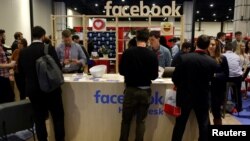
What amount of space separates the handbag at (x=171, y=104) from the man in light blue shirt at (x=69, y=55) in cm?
173

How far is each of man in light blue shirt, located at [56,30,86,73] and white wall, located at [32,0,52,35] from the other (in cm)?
734

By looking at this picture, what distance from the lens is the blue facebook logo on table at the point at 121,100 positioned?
329 cm

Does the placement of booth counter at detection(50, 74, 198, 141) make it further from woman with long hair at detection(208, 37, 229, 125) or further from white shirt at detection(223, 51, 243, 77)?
white shirt at detection(223, 51, 243, 77)

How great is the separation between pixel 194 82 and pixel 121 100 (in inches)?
34.9

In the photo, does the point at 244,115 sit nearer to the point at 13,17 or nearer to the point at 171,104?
the point at 171,104

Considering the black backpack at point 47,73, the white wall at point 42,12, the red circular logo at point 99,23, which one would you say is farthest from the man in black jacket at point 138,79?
the white wall at point 42,12

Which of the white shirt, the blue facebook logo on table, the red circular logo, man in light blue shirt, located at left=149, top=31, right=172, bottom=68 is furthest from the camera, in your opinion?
the red circular logo

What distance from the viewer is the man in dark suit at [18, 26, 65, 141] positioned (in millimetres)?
2926

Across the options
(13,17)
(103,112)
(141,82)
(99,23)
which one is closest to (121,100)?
(103,112)

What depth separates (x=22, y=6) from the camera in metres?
9.27

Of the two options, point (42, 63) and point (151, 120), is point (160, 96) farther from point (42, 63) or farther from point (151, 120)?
point (42, 63)

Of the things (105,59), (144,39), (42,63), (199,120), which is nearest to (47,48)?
(42,63)

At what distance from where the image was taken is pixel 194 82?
2898mm

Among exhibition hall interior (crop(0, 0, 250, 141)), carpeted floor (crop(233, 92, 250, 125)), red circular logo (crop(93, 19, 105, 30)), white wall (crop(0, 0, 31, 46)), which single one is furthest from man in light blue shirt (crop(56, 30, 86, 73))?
white wall (crop(0, 0, 31, 46))
